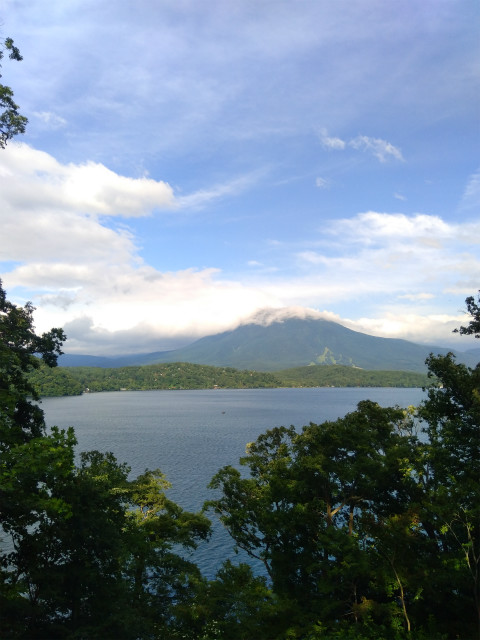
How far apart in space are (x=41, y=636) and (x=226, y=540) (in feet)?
80.9

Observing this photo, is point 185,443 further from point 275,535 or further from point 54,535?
point 54,535

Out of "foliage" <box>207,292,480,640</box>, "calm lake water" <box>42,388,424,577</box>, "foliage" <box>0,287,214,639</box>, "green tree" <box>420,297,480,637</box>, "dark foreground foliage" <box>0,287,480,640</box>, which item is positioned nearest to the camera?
"foliage" <box>0,287,214,639</box>

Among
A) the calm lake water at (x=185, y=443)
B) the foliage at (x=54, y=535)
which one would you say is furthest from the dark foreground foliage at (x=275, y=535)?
the calm lake water at (x=185, y=443)

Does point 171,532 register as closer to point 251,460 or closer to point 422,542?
point 251,460

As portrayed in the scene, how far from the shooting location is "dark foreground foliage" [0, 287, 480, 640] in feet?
38.5

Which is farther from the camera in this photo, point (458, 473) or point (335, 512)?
point (335, 512)

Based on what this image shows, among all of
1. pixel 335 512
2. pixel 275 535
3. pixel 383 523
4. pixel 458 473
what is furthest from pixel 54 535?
pixel 458 473

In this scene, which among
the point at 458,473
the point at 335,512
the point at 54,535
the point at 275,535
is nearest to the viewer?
the point at 54,535

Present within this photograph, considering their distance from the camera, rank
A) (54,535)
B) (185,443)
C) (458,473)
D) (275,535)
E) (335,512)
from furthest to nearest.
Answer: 1. (185,443)
2. (275,535)
3. (335,512)
4. (458,473)
5. (54,535)

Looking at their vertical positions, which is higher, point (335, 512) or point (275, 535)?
point (335, 512)

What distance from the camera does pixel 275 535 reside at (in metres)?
20.6

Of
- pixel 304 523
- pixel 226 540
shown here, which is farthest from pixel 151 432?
pixel 304 523

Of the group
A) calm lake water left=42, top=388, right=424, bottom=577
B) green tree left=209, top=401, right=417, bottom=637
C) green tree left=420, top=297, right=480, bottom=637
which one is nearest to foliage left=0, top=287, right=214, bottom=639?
green tree left=209, top=401, right=417, bottom=637

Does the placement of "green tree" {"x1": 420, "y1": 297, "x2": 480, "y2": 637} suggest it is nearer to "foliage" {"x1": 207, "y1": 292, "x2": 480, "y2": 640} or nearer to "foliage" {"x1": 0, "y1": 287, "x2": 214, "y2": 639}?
"foliage" {"x1": 207, "y1": 292, "x2": 480, "y2": 640}
